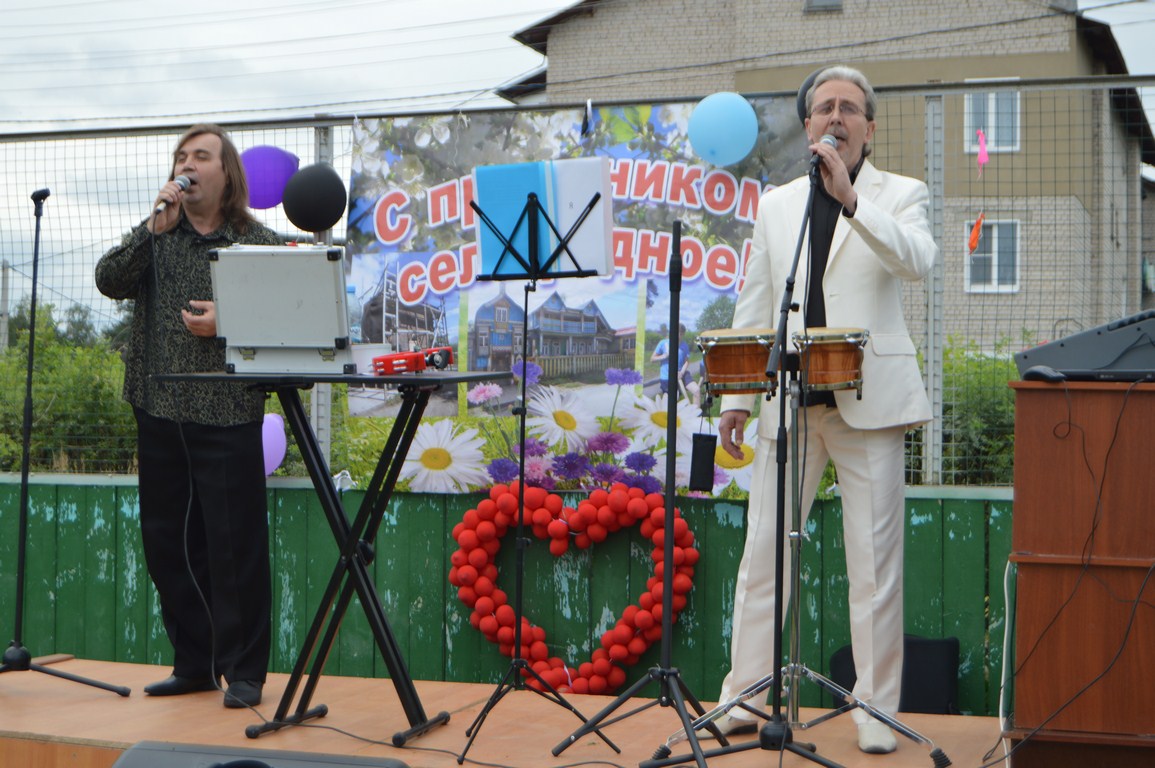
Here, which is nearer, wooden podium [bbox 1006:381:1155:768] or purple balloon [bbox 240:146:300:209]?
wooden podium [bbox 1006:381:1155:768]

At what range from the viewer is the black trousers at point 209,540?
12.6 ft

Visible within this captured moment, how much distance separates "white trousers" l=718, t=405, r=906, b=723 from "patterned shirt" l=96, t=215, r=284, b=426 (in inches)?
64.0

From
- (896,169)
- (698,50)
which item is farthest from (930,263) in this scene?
→ (698,50)

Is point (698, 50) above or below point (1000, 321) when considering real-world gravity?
above

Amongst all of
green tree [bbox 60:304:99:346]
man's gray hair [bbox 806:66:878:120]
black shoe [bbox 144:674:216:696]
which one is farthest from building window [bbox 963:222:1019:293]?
green tree [bbox 60:304:99:346]

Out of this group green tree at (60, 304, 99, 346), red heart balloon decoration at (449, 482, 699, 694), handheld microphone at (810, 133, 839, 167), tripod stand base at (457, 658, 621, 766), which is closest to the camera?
handheld microphone at (810, 133, 839, 167)

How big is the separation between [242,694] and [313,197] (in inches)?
61.9

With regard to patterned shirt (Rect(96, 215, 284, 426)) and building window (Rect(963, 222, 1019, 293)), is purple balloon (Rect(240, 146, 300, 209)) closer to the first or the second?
patterned shirt (Rect(96, 215, 284, 426))

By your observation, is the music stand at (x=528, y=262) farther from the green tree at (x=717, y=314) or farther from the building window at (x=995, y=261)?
the building window at (x=995, y=261)

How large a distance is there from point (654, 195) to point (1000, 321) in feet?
4.60

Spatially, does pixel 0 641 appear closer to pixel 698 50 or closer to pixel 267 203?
pixel 267 203

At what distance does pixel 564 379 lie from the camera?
4883 mm

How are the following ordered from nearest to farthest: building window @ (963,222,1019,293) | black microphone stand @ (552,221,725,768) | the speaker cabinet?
the speaker cabinet
black microphone stand @ (552,221,725,768)
building window @ (963,222,1019,293)

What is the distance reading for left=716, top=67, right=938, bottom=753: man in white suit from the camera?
332 cm
